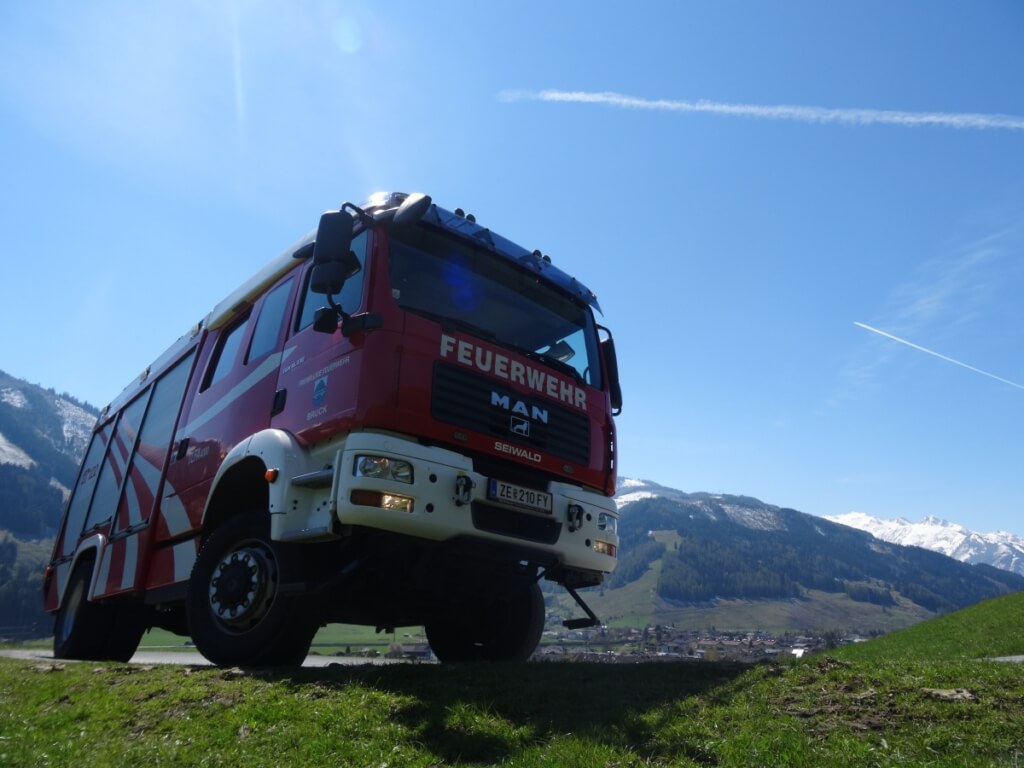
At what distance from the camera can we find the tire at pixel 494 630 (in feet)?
23.6

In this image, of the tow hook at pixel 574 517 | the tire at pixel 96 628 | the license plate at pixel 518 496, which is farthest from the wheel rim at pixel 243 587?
the tire at pixel 96 628

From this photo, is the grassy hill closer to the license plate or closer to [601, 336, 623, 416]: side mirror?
the license plate

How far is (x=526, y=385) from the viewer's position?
6184 mm

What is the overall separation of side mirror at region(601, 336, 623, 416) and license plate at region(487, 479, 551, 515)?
1.84m

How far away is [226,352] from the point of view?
308 inches

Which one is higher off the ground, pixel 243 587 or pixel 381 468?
pixel 381 468

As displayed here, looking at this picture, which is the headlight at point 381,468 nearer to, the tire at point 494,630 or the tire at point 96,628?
the tire at point 494,630

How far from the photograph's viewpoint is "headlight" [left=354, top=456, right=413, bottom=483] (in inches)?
196

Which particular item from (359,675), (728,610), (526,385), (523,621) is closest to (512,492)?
(526,385)

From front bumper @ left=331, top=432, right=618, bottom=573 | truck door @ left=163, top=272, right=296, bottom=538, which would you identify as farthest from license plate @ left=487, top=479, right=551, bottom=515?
truck door @ left=163, top=272, right=296, bottom=538

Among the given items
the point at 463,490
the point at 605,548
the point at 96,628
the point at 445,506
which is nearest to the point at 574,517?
the point at 605,548

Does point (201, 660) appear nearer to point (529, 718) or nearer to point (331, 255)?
point (331, 255)

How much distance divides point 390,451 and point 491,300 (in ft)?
6.72

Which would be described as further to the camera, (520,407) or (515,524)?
(520,407)
